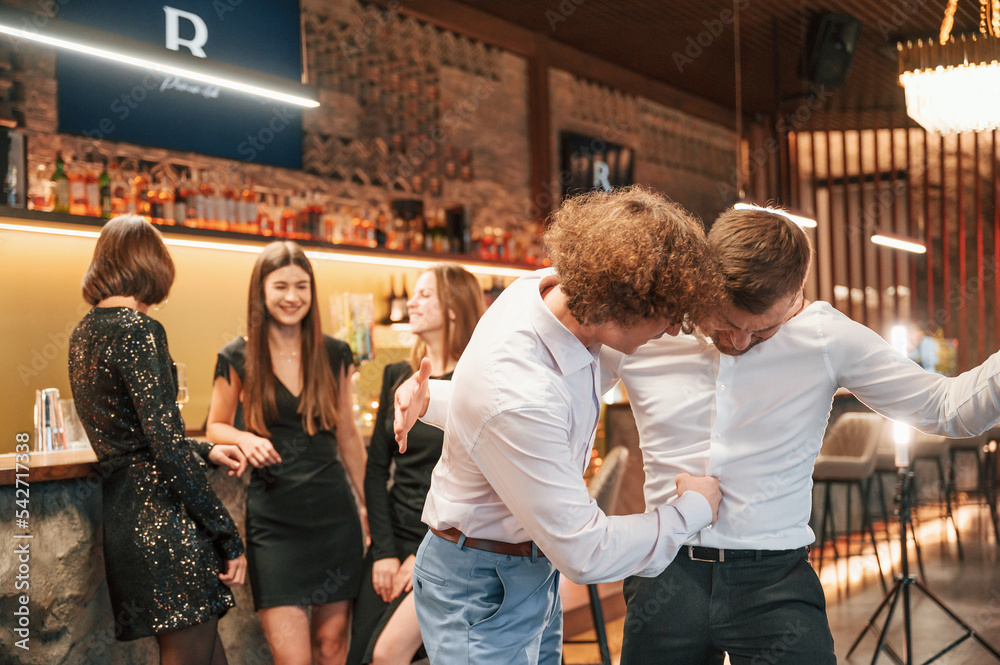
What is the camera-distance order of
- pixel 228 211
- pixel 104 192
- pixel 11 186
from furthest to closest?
pixel 228 211 → pixel 104 192 → pixel 11 186

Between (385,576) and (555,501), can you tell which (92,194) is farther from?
(555,501)

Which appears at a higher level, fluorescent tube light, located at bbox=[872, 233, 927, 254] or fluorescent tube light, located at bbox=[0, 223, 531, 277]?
fluorescent tube light, located at bbox=[872, 233, 927, 254]

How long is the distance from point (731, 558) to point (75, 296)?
381 cm

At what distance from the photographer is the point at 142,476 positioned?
6.99ft

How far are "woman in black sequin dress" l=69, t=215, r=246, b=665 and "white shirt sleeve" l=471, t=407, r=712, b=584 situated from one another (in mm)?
1195

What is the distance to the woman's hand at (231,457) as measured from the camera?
95.3 inches

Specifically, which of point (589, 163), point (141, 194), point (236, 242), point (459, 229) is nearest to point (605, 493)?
point (236, 242)

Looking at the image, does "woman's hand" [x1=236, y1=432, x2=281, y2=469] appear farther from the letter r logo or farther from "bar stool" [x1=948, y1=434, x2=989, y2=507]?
"bar stool" [x1=948, y1=434, x2=989, y2=507]

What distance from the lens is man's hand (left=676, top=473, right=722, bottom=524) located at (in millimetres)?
1416

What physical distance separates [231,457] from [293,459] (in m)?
0.19

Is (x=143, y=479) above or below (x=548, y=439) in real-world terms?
below

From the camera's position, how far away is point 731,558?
5.05 ft

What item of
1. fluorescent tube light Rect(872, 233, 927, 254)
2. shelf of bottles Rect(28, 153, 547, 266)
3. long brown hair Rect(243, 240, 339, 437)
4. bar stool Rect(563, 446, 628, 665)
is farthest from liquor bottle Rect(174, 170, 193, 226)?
fluorescent tube light Rect(872, 233, 927, 254)

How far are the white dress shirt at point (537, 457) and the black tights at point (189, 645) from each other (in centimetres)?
111
